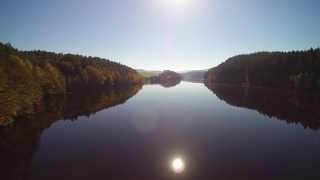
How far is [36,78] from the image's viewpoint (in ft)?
184

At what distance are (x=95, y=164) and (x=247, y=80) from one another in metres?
129

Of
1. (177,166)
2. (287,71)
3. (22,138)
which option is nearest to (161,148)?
(177,166)

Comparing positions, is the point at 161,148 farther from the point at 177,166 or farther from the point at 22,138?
the point at 22,138

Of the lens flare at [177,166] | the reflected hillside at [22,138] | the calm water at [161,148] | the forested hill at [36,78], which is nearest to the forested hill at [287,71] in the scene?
the calm water at [161,148]

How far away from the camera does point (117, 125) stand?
32.8m

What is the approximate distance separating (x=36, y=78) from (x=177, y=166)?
59269mm

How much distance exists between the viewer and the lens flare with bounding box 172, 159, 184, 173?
17.0 metres

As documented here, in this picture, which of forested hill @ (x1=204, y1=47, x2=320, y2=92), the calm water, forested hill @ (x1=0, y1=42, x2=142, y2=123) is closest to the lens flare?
the calm water

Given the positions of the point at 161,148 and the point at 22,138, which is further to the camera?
the point at 22,138

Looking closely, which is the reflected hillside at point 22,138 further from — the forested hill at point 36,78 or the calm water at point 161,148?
the forested hill at point 36,78

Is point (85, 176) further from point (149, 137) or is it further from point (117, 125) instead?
point (117, 125)

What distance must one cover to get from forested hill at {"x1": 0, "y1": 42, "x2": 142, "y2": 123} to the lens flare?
31571 mm

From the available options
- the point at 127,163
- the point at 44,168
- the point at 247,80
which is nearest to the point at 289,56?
the point at 247,80

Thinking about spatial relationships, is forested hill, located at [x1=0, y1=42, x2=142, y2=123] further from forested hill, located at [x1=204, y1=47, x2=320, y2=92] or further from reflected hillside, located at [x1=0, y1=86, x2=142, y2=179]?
forested hill, located at [x1=204, y1=47, x2=320, y2=92]
